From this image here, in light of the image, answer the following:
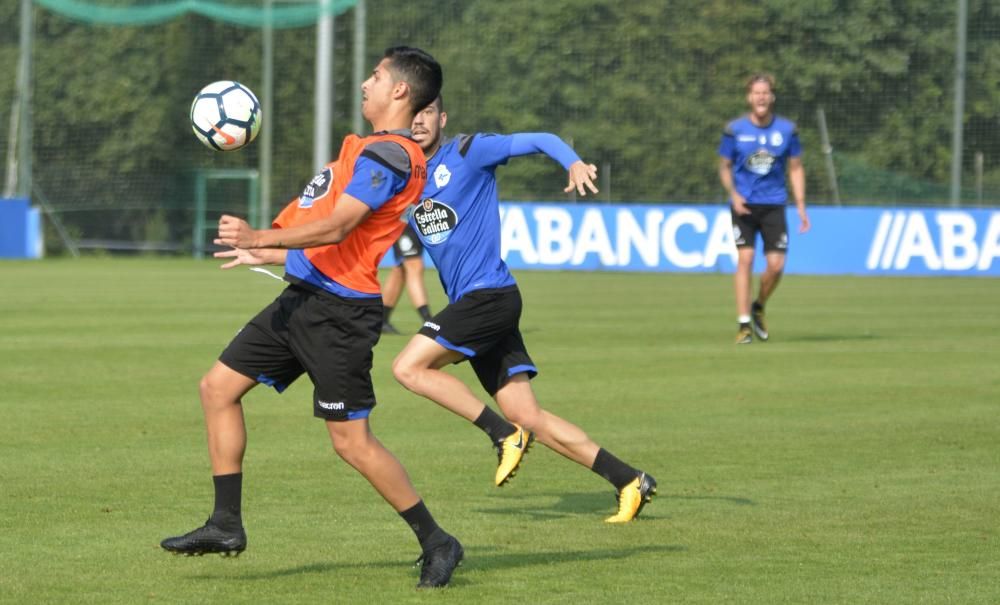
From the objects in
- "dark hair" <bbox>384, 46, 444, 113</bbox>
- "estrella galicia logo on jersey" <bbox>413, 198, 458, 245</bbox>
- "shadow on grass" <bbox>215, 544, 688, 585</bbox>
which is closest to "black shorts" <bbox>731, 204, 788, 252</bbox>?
"estrella galicia logo on jersey" <bbox>413, 198, 458, 245</bbox>

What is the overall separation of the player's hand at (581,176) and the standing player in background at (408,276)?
28.2 ft

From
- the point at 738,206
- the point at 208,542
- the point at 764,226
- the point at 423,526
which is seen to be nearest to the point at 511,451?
the point at 423,526

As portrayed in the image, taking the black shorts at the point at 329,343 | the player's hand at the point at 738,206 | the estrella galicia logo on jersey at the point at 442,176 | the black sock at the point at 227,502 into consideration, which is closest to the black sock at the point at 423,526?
the black shorts at the point at 329,343

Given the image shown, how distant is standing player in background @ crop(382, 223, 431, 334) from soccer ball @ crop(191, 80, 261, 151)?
8.38 metres

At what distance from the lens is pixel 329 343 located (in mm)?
6070

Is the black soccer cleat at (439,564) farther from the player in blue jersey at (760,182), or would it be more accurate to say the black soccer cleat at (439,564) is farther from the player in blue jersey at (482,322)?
the player in blue jersey at (760,182)

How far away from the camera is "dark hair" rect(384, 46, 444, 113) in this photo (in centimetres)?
624

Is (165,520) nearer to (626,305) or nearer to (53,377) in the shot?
(53,377)

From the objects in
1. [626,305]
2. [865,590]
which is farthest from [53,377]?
[626,305]

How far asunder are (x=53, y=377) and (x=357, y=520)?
5.68 meters

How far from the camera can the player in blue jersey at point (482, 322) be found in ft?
24.8

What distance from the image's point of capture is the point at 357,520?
7.43 metres

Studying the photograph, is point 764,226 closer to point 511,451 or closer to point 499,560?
point 511,451

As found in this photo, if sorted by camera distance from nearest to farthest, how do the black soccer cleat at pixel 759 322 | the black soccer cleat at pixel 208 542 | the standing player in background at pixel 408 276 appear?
the black soccer cleat at pixel 208 542
the standing player in background at pixel 408 276
the black soccer cleat at pixel 759 322
